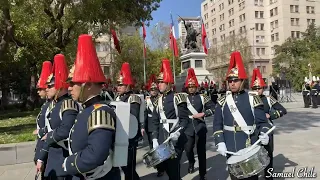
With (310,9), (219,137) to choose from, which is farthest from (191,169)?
(310,9)

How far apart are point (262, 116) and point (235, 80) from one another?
0.59m

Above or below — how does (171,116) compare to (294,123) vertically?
above

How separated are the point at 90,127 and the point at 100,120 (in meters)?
0.10

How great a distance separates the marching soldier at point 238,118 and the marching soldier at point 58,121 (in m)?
1.92

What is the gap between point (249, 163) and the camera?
4125mm

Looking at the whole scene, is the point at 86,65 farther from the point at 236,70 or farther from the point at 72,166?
the point at 236,70

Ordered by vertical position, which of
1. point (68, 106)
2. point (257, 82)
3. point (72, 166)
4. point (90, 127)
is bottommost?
point (72, 166)

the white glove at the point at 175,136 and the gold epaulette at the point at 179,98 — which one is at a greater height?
the gold epaulette at the point at 179,98

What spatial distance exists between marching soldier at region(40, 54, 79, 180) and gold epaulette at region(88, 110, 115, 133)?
3.32 feet

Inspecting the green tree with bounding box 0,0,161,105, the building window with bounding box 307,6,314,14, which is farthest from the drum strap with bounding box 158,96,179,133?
the building window with bounding box 307,6,314,14

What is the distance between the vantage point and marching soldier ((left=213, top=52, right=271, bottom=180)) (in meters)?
4.55

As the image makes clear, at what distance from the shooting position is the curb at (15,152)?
8.24 meters

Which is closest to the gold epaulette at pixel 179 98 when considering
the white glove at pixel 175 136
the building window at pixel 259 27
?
the white glove at pixel 175 136

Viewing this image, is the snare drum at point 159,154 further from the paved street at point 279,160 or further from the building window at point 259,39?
the building window at point 259,39
